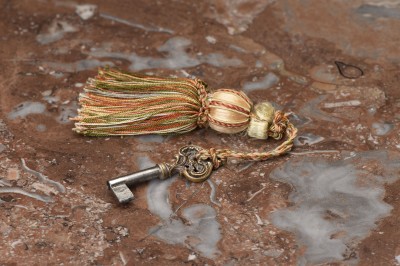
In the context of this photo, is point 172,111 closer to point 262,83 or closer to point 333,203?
point 262,83

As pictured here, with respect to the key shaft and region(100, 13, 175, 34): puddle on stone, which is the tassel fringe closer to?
the key shaft

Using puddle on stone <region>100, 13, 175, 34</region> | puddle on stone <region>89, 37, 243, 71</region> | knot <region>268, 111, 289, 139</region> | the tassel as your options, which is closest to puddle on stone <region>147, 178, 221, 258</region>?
the tassel

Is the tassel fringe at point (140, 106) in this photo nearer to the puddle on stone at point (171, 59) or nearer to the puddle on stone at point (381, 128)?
the puddle on stone at point (171, 59)

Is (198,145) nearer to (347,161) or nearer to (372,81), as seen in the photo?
(347,161)

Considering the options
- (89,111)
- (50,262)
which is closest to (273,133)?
(89,111)

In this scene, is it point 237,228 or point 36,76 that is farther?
point 36,76
